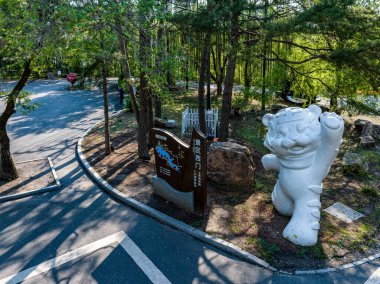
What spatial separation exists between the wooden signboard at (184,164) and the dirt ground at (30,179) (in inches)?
138

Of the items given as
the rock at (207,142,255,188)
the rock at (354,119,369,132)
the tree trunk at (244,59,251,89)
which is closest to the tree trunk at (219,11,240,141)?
the rock at (207,142,255,188)

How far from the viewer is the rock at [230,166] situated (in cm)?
806

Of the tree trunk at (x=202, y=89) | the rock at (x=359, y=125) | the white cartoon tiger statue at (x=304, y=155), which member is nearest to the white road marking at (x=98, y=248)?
the white cartoon tiger statue at (x=304, y=155)

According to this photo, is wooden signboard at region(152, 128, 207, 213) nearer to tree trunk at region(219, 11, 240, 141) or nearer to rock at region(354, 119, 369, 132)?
tree trunk at region(219, 11, 240, 141)

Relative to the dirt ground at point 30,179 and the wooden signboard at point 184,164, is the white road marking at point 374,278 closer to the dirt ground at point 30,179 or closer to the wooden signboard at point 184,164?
the wooden signboard at point 184,164

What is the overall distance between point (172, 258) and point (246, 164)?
336cm

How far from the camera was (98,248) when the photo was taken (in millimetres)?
5922

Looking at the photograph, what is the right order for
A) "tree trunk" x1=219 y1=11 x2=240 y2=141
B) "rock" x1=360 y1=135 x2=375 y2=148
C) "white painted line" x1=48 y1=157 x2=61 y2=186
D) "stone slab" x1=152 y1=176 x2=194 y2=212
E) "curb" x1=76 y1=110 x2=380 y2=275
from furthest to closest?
"rock" x1=360 y1=135 x2=375 y2=148, "tree trunk" x1=219 y1=11 x2=240 y2=141, "white painted line" x1=48 y1=157 x2=61 y2=186, "stone slab" x1=152 y1=176 x2=194 y2=212, "curb" x1=76 y1=110 x2=380 y2=275

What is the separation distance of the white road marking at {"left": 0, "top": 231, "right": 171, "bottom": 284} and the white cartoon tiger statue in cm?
263

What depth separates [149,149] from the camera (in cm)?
1118

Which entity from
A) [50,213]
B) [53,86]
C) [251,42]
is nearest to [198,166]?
[50,213]

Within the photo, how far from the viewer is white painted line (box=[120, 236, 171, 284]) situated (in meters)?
5.14

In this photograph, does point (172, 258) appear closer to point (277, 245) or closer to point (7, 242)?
point (277, 245)

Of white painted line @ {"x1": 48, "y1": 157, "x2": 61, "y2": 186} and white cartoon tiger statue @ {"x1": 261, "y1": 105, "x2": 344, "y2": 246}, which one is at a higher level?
white cartoon tiger statue @ {"x1": 261, "y1": 105, "x2": 344, "y2": 246}
